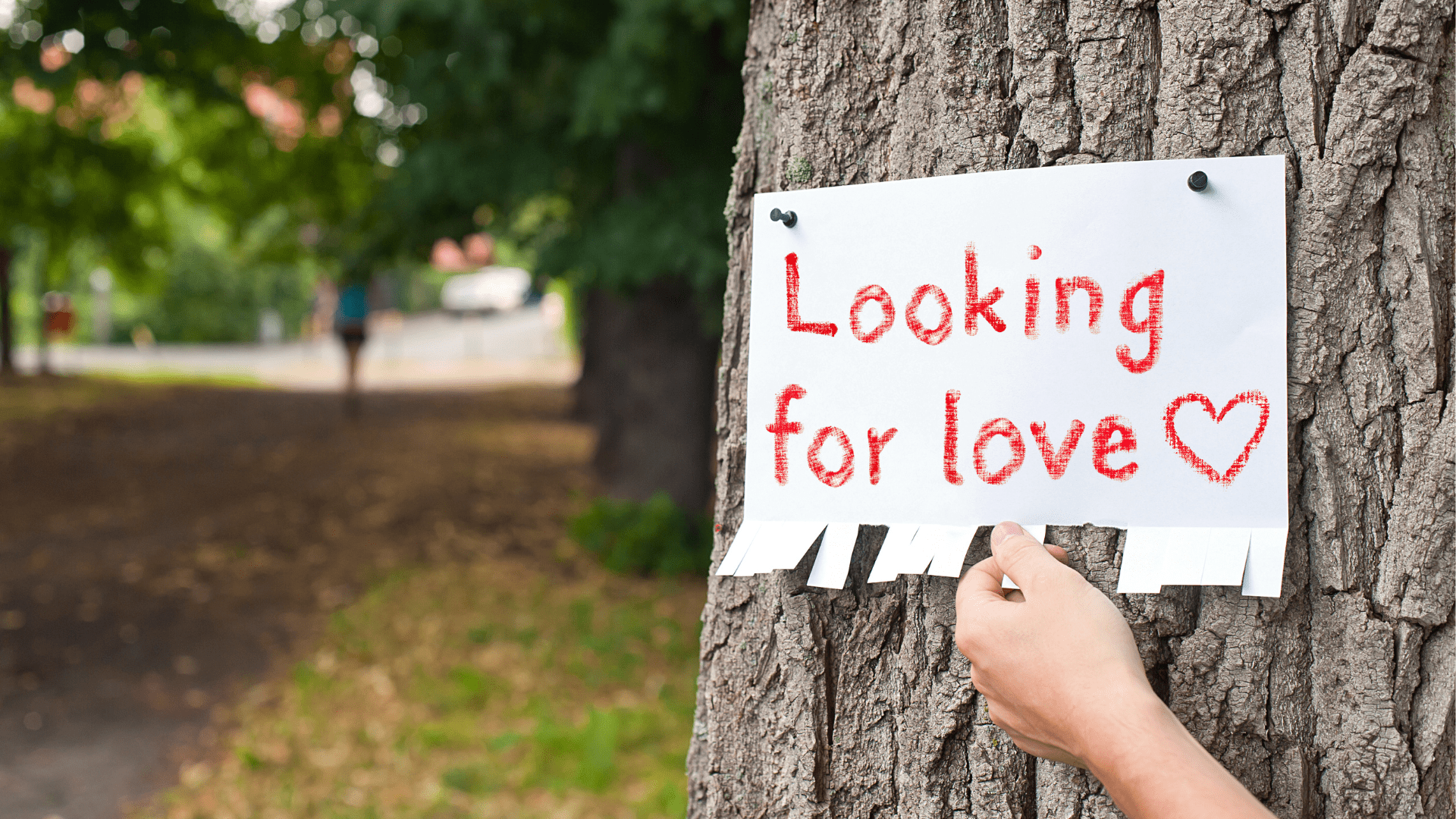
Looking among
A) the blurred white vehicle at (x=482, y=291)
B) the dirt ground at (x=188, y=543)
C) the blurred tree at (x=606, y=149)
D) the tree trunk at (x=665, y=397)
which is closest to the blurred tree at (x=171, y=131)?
the blurred tree at (x=606, y=149)

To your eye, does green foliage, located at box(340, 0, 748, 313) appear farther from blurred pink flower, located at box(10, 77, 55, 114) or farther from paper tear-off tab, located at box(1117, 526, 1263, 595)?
blurred pink flower, located at box(10, 77, 55, 114)

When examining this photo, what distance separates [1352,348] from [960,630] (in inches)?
17.9

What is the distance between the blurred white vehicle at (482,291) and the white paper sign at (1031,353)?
38.2 meters

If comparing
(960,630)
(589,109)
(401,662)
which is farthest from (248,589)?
(960,630)

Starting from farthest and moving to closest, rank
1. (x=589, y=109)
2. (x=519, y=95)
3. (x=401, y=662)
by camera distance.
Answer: (x=519, y=95)
(x=401, y=662)
(x=589, y=109)

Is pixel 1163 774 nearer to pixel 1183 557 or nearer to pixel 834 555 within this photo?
pixel 1183 557

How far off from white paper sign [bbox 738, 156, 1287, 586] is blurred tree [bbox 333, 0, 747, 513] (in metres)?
2.88

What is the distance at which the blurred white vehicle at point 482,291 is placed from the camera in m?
39.1

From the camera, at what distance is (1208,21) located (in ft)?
3.29

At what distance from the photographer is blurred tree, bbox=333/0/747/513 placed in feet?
13.6

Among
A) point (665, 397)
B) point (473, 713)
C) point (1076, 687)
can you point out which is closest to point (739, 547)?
point (1076, 687)

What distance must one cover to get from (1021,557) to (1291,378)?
1.01 feet

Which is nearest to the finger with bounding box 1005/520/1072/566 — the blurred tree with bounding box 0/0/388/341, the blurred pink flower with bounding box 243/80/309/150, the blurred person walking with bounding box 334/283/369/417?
the blurred tree with bounding box 0/0/388/341

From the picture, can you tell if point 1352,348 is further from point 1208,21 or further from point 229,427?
point 229,427
